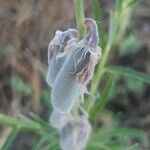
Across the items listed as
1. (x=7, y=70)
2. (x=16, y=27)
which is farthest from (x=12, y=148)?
(x=16, y=27)

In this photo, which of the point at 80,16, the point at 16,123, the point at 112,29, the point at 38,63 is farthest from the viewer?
the point at 38,63

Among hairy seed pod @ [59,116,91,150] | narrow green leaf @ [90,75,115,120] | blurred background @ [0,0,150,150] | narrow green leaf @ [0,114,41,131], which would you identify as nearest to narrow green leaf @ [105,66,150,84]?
narrow green leaf @ [90,75,115,120]

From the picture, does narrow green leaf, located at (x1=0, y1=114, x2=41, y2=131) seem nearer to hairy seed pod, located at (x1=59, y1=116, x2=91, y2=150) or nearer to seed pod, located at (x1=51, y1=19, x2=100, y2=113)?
hairy seed pod, located at (x1=59, y1=116, x2=91, y2=150)

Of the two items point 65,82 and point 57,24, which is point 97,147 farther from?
point 57,24

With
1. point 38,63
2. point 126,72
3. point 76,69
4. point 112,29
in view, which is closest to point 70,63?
point 76,69

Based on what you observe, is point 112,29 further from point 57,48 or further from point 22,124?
point 22,124

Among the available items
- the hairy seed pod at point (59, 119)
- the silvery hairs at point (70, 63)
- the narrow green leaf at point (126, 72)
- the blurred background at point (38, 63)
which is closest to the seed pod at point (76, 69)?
the silvery hairs at point (70, 63)
